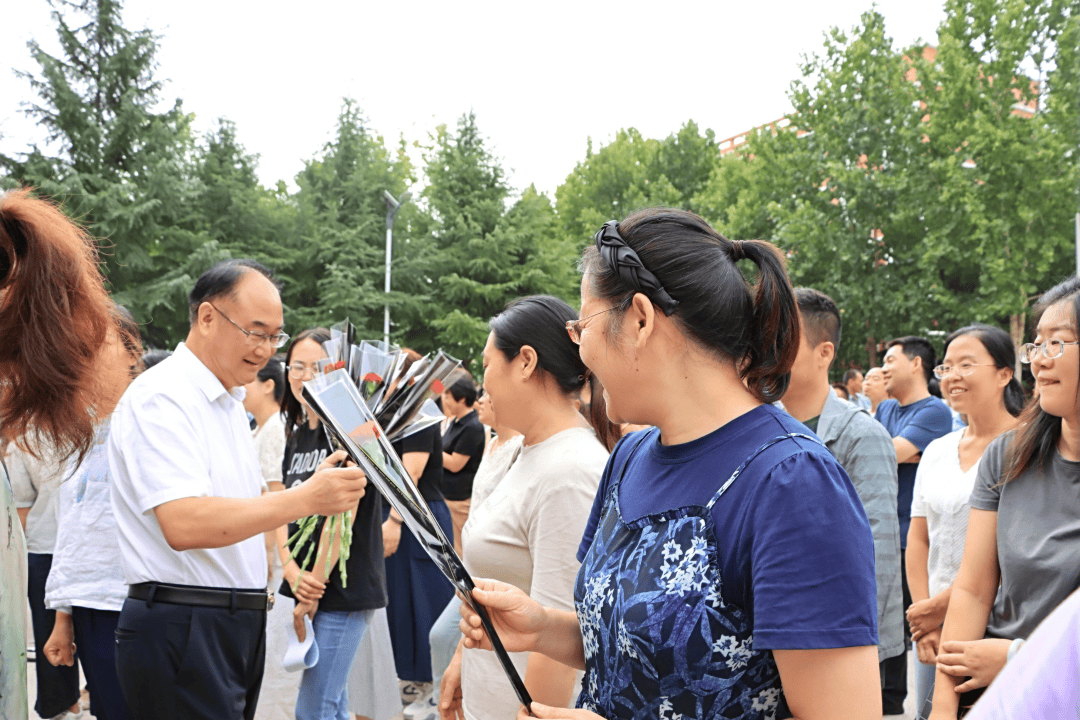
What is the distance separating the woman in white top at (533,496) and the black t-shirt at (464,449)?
3963 mm

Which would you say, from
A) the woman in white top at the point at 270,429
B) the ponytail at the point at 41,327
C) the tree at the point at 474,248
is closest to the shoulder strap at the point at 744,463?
the ponytail at the point at 41,327

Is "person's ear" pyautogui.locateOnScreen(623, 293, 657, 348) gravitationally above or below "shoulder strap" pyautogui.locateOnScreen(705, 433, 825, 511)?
above

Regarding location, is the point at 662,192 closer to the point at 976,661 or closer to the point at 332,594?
the point at 332,594

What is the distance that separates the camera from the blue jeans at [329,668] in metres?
3.81

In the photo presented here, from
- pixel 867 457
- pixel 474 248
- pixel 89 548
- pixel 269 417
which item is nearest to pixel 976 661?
pixel 867 457

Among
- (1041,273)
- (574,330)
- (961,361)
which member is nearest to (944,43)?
(1041,273)

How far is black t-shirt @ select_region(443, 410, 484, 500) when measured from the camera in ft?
22.5

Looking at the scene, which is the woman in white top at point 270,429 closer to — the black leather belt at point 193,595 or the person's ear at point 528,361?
the black leather belt at point 193,595

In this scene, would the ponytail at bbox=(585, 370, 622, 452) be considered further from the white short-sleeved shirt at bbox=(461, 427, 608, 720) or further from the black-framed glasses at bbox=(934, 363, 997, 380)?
the black-framed glasses at bbox=(934, 363, 997, 380)

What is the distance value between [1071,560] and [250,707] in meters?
2.74

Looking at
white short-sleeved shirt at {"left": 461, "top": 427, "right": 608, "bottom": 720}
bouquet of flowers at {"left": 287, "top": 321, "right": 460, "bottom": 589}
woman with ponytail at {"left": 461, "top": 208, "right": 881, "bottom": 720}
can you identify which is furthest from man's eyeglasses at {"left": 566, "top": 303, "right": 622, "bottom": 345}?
bouquet of flowers at {"left": 287, "top": 321, "right": 460, "bottom": 589}

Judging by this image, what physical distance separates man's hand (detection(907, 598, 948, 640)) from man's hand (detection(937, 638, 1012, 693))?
0.98m

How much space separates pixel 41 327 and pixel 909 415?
576cm

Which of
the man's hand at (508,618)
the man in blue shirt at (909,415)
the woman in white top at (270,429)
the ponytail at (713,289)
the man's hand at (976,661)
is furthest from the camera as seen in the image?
the man in blue shirt at (909,415)
